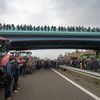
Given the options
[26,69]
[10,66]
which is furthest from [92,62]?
[10,66]

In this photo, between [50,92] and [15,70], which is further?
[50,92]

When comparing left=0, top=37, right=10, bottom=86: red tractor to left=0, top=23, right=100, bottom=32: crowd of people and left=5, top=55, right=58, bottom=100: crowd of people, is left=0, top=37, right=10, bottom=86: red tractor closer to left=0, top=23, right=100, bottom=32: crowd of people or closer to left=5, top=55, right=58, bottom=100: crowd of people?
left=5, top=55, right=58, bottom=100: crowd of people

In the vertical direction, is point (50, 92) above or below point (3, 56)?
below

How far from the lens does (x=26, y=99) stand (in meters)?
12.8

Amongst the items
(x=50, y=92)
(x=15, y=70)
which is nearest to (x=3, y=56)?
(x=15, y=70)

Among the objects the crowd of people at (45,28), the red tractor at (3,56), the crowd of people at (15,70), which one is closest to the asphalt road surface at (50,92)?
the crowd of people at (15,70)

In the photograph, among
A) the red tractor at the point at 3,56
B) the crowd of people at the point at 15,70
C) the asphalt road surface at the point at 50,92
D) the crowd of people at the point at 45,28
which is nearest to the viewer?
the asphalt road surface at the point at 50,92

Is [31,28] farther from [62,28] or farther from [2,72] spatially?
[2,72]

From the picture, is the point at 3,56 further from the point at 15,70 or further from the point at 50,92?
the point at 50,92

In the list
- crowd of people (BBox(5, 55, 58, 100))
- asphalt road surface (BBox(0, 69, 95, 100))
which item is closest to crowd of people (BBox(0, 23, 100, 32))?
crowd of people (BBox(5, 55, 58, 100))

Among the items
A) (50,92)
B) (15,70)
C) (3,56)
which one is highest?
(3,56)

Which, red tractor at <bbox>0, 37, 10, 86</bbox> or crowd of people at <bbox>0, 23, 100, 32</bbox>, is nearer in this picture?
red tractor at <bbox>0, 37, 10, 86</bbox>

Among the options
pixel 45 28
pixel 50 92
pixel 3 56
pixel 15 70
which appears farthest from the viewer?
pixel 45 28

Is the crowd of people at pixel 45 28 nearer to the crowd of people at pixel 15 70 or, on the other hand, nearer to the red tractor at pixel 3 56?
the crowd of people at pixel 15 70
